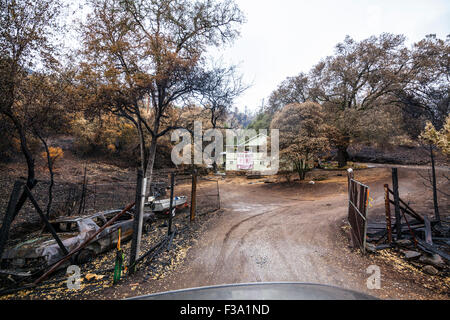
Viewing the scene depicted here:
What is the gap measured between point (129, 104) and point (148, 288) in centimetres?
1126

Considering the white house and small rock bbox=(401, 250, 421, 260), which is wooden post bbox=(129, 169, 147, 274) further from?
the white house

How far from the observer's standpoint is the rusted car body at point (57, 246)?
433 centimetres

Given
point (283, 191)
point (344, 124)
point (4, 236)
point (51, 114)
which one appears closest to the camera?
point (4, 236)

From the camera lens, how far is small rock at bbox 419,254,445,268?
180 inches

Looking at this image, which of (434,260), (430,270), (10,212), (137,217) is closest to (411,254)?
(434,260)

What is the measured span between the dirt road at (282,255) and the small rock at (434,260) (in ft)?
3.07

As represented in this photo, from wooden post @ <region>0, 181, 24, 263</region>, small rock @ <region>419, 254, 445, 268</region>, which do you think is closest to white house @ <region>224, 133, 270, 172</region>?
small rock @ <region>419, 254, 445, 268</region>

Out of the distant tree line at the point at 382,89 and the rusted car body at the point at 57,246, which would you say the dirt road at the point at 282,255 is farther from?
the distant tree line at the point at 382,89

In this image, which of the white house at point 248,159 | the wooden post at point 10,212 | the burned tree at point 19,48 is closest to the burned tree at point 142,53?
the burned tree at point 19,48
